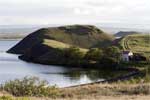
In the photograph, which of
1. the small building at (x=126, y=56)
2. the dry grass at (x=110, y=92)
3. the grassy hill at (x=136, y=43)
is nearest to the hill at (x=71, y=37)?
the grassy hill at (x=136, y=43)

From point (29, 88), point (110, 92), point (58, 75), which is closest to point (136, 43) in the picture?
point (58, 75)

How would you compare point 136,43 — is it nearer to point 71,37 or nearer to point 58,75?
point 71,37

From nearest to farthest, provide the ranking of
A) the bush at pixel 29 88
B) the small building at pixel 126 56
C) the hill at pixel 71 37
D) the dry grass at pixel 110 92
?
the dry grass at pixel 110 92, the bush at pixel 29 88, the small building at pixel 126 56, the hill at pixel 71 37

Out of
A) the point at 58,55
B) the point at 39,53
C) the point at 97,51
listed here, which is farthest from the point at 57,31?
the point at 97,51

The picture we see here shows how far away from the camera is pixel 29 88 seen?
71.9 ft

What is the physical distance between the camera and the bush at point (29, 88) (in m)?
21.8

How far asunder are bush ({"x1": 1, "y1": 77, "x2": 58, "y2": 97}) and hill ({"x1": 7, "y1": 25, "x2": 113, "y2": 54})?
475ft

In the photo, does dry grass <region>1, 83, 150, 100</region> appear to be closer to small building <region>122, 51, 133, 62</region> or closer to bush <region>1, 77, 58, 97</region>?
bush <region>1, 77, 58, 97</region>

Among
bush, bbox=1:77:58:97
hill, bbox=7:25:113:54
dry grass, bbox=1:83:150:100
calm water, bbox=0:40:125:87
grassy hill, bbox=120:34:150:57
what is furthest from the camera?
hill, bbox=7:25:113:54

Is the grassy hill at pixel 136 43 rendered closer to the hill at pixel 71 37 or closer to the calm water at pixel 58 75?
the hill at pixel 71 37

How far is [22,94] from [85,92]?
134 inches

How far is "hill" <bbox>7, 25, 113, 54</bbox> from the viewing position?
562 ft

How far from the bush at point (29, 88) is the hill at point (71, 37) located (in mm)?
144787

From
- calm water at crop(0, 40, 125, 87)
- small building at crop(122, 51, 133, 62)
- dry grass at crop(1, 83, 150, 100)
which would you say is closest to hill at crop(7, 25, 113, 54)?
small building at crop(122, 51, 133, 62)
